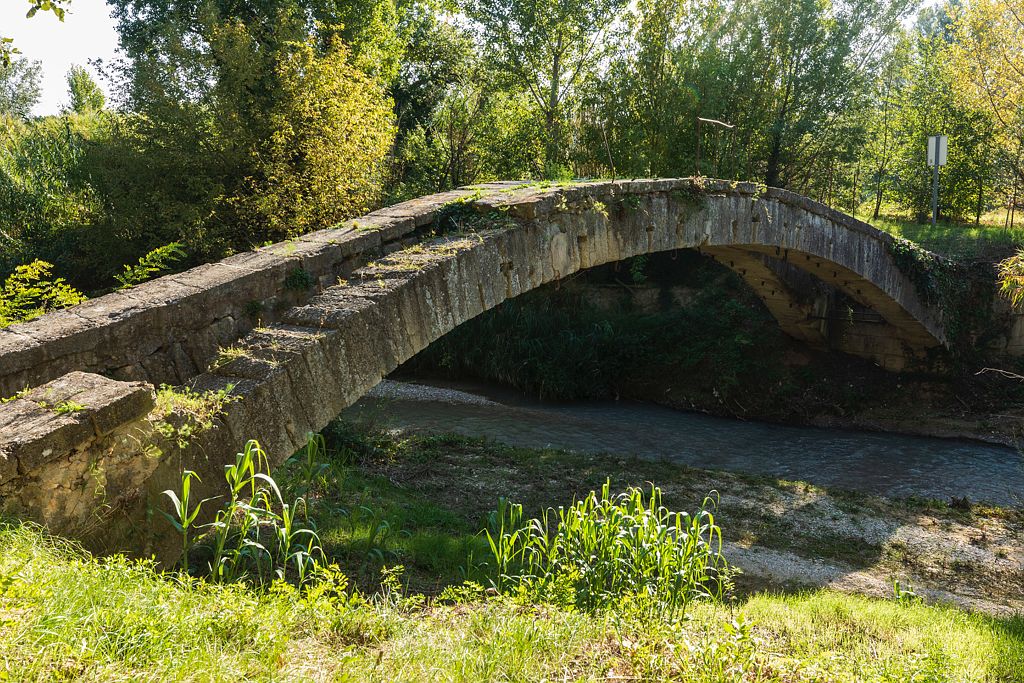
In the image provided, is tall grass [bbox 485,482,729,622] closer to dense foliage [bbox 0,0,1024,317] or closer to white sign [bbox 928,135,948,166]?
dense foliage [bbox 0,0,1024,317]

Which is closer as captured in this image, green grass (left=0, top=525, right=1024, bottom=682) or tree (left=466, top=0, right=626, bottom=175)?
green grass (left=0, top=525, right=1024, bottom=682)

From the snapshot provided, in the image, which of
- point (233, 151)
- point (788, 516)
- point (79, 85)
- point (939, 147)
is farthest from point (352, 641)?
point (79, 85)

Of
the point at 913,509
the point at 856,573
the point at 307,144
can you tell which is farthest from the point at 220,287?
the point at 913,509

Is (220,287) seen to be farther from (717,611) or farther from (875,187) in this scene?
(875,187)

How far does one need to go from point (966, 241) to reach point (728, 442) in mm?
8063

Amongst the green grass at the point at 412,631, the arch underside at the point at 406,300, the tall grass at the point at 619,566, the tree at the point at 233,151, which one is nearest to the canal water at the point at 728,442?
the tree at the point at 233,151

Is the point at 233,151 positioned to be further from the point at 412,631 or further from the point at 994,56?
the point at 994,56

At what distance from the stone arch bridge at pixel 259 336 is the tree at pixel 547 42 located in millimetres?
10076

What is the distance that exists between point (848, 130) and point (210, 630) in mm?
18522

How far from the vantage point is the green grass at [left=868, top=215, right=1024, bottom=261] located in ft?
50.5

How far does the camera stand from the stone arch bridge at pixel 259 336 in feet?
12.4

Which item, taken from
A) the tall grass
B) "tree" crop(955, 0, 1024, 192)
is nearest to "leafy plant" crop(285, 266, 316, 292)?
the tall grass

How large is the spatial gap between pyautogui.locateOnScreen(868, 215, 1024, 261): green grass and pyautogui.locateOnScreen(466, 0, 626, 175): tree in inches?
323

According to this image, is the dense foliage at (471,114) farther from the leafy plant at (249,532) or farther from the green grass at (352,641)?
the green grass at (352,641)
